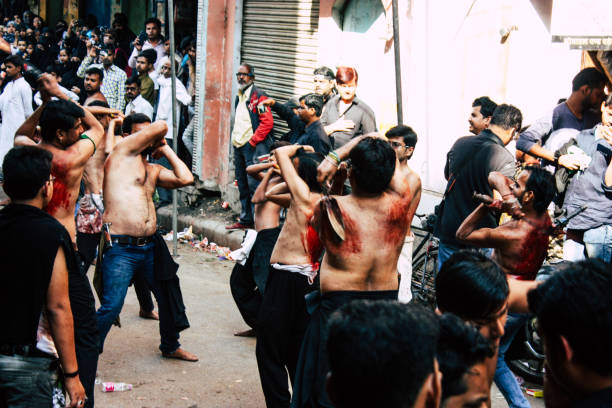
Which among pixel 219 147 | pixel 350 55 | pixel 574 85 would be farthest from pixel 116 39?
pixel 574 85

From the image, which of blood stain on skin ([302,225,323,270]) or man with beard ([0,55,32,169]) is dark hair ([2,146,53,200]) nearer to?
blood stain on skin ([302,225,323,270])

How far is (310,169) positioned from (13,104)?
7.88m

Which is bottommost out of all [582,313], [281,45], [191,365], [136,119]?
[191,365]

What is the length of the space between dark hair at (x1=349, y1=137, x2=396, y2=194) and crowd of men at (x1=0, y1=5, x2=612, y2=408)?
0.03 feet

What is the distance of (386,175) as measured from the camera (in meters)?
3.79

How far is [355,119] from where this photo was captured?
7.89m

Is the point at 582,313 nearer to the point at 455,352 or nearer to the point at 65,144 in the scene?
the point at 455,352

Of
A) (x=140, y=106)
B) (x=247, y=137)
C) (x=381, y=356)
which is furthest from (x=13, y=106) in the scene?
(x=381, y=356)

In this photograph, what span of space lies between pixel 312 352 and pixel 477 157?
8.16 feet

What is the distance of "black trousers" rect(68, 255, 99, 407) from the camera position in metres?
3.93

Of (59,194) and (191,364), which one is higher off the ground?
(59,194)

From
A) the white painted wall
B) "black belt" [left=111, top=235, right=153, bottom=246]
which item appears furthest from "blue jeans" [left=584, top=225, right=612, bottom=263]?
"black belt" [left=111, top=235, right=153, bottom=246]

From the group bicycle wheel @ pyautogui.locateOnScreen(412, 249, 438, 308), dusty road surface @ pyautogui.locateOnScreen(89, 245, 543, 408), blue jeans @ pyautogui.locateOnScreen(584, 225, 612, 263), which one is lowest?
dusty road surface @ pyautogui.locateOnScreen(89, 245, 543, 408)

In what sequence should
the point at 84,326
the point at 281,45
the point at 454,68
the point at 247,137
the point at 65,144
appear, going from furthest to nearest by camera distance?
the point at 281,45 < the point at 247,137 < the point at 454,68 < the point at 65,144 < the point at 84,326
